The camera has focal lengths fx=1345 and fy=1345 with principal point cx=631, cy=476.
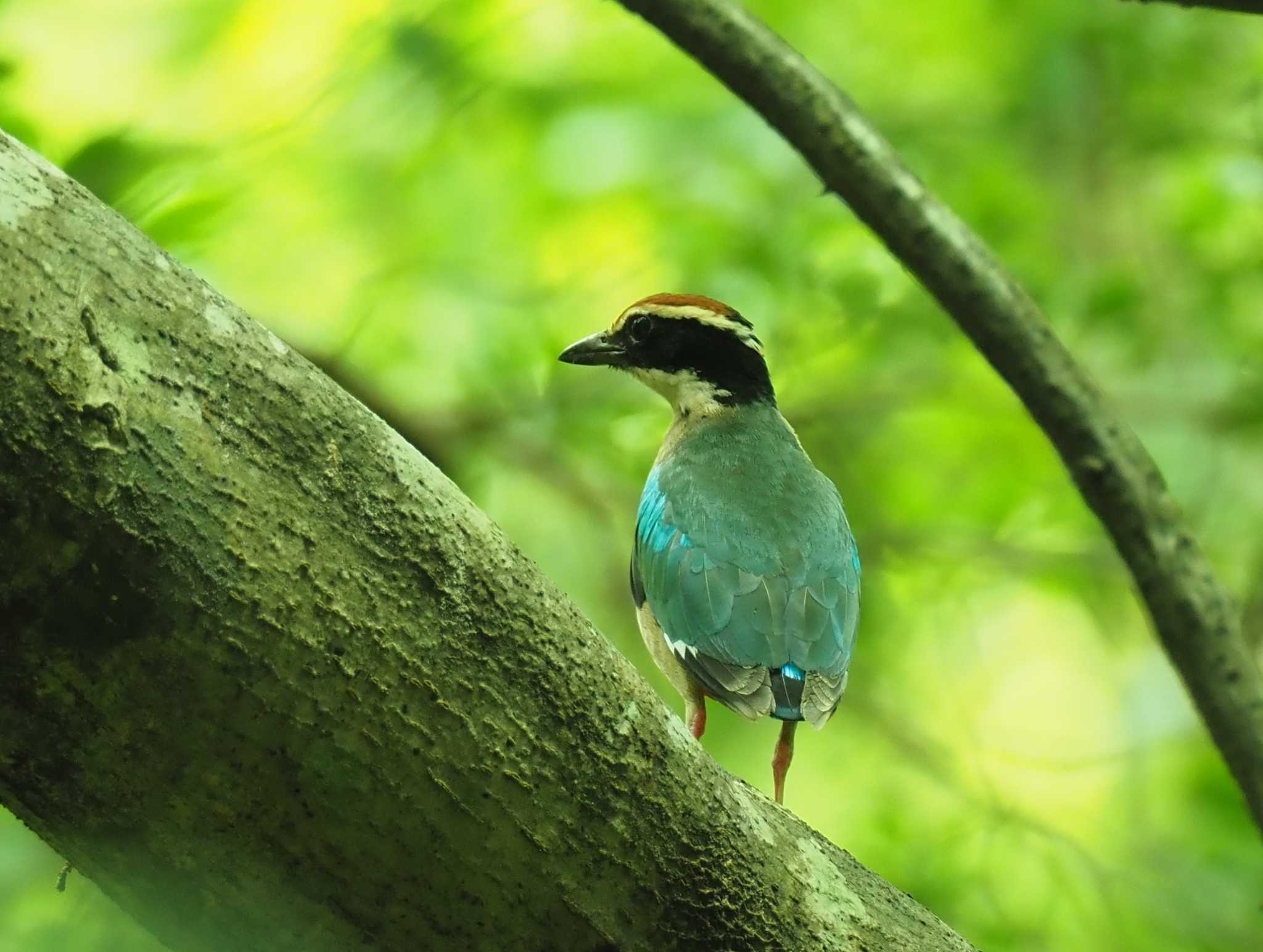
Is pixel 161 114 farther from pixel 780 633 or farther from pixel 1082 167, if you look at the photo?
pixel 1082 167

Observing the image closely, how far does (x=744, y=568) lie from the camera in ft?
13.6

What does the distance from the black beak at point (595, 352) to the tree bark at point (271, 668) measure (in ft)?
11.1

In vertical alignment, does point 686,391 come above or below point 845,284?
below

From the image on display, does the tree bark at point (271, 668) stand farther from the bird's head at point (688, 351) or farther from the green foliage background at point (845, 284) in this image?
the bird's head at point (688, 351)

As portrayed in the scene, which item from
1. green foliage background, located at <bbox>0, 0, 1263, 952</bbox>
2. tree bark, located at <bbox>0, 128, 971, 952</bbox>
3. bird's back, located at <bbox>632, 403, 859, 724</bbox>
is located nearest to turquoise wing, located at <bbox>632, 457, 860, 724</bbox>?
bird's back, located at <bbox>632, 403, 859, 724</bbox>

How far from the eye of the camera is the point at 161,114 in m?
5.87

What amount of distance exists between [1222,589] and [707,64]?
2084 millimetres

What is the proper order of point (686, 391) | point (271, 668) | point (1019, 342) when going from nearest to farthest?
1. point (271, 668)
2. point (1019, 342)
3. point (686, 391)

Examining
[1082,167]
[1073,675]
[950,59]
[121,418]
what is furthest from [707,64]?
[1073,675]

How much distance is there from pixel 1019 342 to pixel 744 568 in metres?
1.06

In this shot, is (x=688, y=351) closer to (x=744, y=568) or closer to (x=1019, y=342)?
(x=744, y=568)

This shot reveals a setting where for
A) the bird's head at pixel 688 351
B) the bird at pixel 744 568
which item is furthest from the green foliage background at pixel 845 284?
the bird at pixel 744 568

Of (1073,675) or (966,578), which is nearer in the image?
(966,578)

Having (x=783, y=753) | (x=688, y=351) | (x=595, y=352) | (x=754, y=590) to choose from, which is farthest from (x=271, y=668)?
(x=688, y=351)
